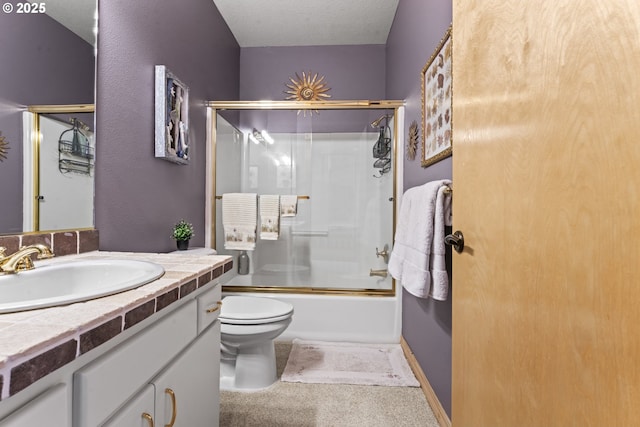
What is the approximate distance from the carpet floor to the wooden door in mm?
769

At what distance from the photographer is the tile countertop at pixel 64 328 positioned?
0.38 meters

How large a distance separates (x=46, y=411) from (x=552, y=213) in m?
0.84

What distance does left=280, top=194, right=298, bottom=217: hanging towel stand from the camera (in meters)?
2.60

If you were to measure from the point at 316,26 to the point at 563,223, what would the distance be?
2.81m

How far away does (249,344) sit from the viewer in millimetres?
1660

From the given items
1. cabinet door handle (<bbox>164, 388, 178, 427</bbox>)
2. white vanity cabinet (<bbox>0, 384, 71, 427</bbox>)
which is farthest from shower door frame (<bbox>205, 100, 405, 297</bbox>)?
white vanity cabinet (<bbox>0, 384, 71, 427</bbox>)

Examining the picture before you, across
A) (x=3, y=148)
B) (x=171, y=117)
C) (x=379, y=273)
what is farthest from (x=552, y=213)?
(x=379, y=273)

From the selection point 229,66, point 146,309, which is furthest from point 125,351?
point 229,66

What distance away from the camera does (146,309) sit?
0.63m

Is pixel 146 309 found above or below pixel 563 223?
below

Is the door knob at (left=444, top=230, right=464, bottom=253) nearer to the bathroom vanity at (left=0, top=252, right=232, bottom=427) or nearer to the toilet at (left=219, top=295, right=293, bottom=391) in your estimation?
the bathroom vanity at (left=0, top=252, right=232, bottom=427)

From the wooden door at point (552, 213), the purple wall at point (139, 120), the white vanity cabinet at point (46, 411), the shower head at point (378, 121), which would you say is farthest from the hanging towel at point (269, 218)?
the white vanity cabinet at point (46, 411)

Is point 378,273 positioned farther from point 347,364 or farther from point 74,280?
point 74,280

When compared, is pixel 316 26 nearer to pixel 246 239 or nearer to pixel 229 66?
pixel 229 66
